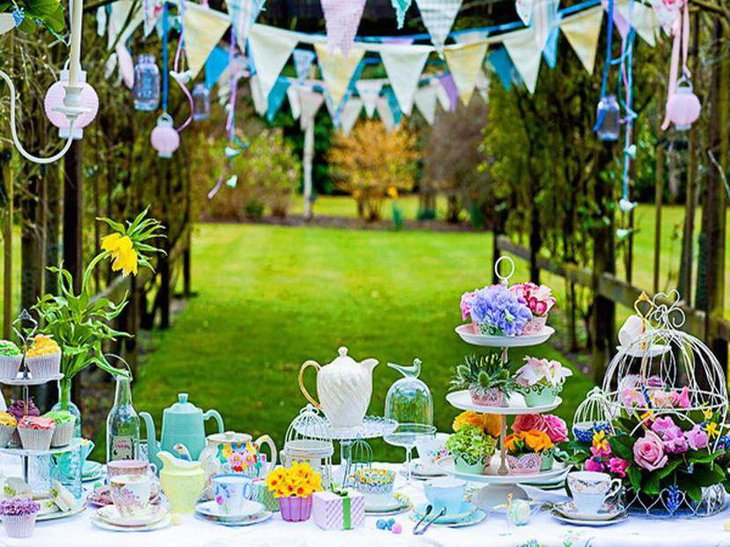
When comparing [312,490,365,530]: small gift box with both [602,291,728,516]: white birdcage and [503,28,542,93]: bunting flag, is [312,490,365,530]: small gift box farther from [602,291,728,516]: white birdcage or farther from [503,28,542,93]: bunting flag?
[503,28,542,93]: bunting flag

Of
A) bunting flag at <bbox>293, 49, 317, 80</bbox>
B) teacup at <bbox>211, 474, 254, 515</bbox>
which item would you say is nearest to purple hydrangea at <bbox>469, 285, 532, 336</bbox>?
teacup at <bbox>211, 474, 254, 515</bbox>

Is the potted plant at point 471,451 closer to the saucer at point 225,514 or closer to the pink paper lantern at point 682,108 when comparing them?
the saucer at point 225,514

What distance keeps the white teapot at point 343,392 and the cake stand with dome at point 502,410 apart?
208 mm

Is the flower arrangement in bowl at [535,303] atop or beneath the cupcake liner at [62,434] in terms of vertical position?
atop

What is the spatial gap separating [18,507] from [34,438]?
0.53 ft

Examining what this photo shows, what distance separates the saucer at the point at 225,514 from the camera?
2.66 m

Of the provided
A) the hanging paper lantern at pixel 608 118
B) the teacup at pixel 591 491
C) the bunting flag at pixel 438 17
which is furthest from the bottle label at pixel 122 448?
the hanging paper lantern at pixel 608 118

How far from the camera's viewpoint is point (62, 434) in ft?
8.80

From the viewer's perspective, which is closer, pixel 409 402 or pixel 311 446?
pixel 311 446

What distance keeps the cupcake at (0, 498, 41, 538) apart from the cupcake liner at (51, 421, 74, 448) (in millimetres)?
170

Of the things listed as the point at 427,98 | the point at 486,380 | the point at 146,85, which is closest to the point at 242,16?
the point at 146,85

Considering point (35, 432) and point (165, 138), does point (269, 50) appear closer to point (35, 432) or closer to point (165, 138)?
point (165, 138)

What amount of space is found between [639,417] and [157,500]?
114cm

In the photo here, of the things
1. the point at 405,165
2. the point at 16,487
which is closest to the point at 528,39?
the point at 16,487
